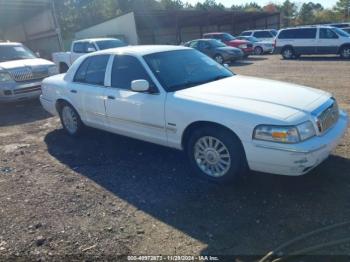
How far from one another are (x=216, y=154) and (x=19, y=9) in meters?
21.3

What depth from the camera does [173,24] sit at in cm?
3912

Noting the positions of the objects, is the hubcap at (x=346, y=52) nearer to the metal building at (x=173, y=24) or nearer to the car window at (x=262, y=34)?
the car window at (x=262, y=34)

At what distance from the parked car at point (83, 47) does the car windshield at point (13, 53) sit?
2.95m

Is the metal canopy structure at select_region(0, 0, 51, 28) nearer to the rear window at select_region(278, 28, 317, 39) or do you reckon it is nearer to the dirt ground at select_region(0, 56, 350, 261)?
the rear window at select_region(278, 28, 317, 39)

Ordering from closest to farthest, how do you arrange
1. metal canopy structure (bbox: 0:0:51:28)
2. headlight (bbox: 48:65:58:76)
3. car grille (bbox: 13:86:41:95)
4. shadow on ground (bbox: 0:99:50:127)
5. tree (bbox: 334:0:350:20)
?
shadow on ground (bbox: 0:99:50:127)
car grille (bbox: 13:86:41:95)
headlight (bbox: 48:65:58:76)
metal canopy structure (bbox: 0:0:51:28)
tree (bbox: 334:0:350:20)

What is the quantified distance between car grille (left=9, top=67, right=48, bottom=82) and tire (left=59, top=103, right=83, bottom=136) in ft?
12.2

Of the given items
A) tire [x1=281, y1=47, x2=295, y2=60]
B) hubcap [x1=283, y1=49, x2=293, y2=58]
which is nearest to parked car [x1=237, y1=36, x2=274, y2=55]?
tire [x1=281, y1=47, x2=295, y2=60]

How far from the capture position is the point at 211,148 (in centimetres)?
420

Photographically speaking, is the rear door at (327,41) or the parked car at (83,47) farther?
the rear door at (327,41)

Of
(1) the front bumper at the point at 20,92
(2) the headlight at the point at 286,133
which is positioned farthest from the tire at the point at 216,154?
(1) the front bumper at the point at 20,92

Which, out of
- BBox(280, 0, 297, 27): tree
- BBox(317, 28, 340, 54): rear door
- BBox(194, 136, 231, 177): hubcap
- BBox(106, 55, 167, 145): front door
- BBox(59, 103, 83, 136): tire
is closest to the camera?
BBox(194, 136, 231, 177): hubcap

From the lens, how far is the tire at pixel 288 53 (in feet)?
64.2

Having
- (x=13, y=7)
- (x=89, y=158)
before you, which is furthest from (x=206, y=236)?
(x=13, y=7)

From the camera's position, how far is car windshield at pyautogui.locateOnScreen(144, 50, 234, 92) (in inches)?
185
